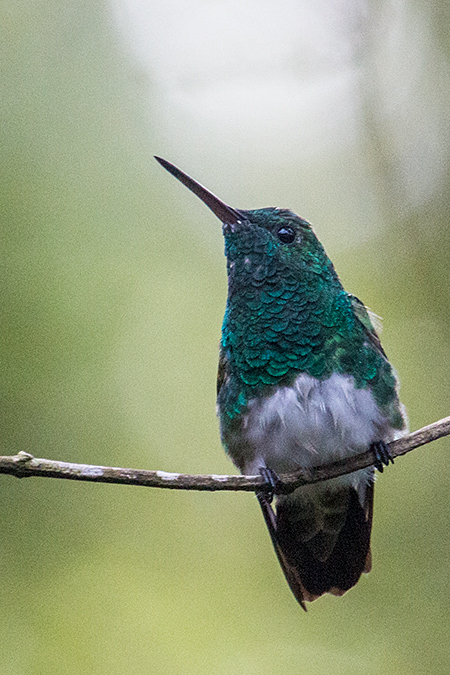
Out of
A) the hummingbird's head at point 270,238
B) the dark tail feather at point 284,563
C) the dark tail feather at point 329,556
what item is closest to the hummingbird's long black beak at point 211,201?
the hummingbird's head at point 270,238

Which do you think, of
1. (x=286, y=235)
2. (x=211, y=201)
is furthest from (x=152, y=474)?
(x=286, y=235)

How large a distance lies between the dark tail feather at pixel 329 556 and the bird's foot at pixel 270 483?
409 millimetres

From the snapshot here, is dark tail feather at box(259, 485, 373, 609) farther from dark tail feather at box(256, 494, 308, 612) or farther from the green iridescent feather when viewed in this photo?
the green iridescent feather

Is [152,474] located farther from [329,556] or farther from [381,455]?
[329,556]

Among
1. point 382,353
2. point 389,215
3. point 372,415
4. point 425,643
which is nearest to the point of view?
point 372,415

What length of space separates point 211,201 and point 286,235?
1.51 feet

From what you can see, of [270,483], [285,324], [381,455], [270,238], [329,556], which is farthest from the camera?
[329,556]

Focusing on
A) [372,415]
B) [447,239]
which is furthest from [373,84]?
[372,415]

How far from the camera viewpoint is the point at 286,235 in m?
3.78

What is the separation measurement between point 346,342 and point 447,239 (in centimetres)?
193

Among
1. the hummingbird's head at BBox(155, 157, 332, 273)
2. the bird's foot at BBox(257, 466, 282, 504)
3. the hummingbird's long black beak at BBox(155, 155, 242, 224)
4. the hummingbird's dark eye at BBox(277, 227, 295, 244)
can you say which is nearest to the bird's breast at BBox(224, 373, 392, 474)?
the bird's foot at BBox(257, 466, 282, 504)

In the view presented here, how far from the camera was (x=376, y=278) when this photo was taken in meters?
5.70

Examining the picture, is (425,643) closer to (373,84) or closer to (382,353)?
(382,353)

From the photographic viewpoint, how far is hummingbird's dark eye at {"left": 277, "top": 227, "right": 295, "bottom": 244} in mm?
3770
